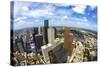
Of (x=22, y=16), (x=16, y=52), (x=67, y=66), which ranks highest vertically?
(x=22, y=16)

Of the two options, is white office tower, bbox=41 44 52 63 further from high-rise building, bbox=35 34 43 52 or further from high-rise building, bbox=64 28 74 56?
high-rise building, bbox=64 28 74 56

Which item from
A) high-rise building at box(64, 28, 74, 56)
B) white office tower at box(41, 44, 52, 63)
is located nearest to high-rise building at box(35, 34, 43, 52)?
white office tower at box(41, 44, 52, 63)

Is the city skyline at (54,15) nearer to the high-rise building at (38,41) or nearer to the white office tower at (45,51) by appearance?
the high-rise building at (38,41)

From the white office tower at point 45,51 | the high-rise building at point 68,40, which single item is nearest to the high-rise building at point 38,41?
the white office tower at point 45,51

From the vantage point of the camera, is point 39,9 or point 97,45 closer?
point 39,9

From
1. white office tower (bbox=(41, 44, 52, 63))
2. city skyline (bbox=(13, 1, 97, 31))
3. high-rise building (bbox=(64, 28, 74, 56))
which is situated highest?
city skyline (bbox=(13, 1, 97, 31))
